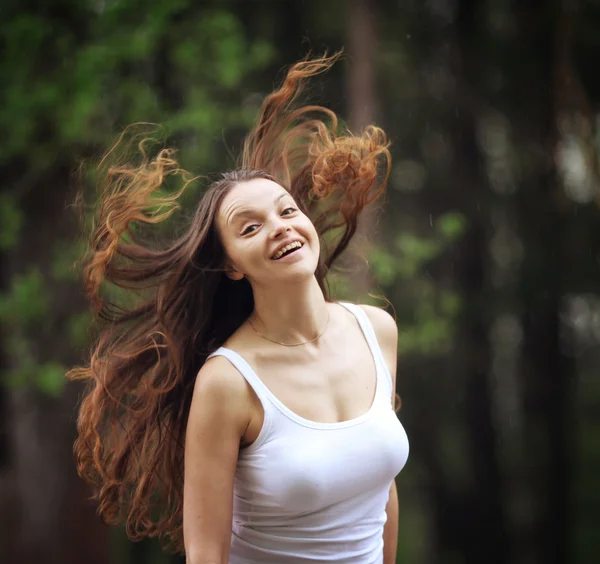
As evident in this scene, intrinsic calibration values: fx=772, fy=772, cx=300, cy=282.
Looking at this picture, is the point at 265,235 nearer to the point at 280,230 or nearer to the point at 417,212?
the point at 280,230

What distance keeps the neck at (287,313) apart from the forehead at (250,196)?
0.69 ft

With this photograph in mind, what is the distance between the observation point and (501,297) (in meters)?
7.04

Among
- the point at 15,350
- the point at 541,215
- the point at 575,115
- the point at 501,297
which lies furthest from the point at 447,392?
the point at 15,350

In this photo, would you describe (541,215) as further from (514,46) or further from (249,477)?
(249,477)

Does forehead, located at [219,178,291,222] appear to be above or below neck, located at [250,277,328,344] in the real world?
above

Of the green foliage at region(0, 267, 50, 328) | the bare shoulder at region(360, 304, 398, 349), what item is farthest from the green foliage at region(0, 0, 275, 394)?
the bare shoulder at region(360, 304, 398, 349)

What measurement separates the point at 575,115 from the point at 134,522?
216 inches

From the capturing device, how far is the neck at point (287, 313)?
75.9 inches

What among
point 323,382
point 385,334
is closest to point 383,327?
point 385,334

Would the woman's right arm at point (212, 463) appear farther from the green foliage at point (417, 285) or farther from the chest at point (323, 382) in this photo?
the green foliage at point (417, 285)

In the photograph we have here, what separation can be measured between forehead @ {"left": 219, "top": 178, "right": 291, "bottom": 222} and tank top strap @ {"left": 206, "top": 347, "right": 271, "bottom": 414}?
0.34 meters

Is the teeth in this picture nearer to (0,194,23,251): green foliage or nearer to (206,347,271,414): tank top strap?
→ (206,347,271,414): tank top strap

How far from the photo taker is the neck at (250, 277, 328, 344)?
6.32 feet

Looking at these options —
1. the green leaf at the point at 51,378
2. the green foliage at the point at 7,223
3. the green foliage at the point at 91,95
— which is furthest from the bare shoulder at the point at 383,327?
the green foliage at the point at 7,223
